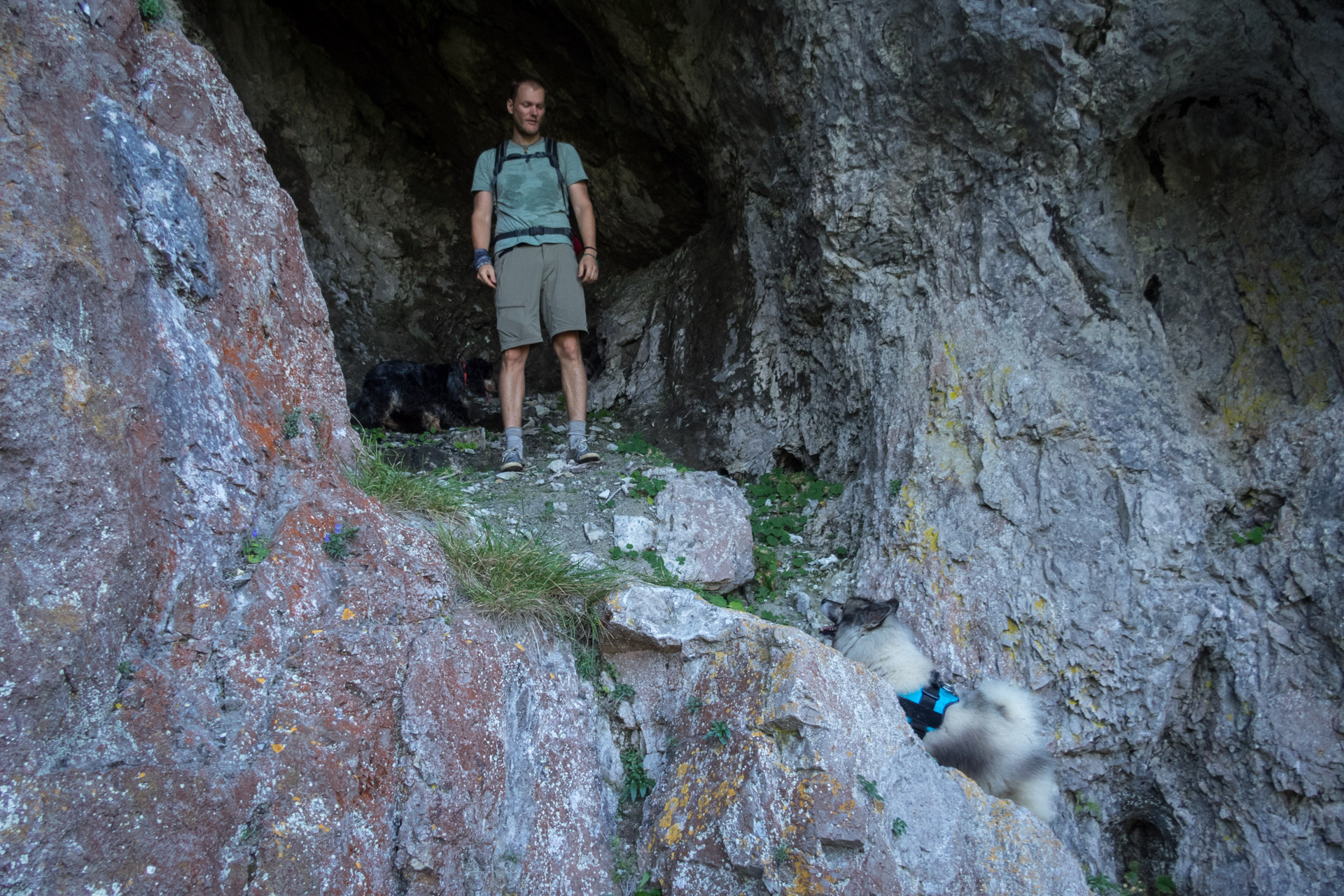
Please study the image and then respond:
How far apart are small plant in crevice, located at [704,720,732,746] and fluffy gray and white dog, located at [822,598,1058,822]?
0.88m

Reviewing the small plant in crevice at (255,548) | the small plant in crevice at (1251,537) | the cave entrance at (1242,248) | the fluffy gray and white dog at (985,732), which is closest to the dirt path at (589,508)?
the fluffy gray and white dog at (985,732)

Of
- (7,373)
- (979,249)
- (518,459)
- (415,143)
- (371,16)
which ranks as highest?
(371,16)

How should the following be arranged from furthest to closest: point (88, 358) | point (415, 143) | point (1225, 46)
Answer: point (415, 143) < point (1225, 46) < point (88, 358)

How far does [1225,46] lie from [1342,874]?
145 inches

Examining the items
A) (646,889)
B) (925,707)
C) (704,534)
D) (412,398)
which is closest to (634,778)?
(646,889)

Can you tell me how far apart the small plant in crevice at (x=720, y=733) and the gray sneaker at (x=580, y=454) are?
2.14m

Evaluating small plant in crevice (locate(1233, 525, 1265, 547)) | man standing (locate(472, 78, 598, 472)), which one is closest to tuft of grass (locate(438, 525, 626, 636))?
man standing (locate(472, 78, 598, 472))

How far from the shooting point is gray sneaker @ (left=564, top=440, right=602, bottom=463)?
4793 mm

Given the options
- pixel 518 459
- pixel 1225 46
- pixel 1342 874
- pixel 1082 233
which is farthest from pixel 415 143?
pixel 1342 874

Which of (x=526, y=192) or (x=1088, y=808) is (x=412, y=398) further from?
(x=1088, y=808)

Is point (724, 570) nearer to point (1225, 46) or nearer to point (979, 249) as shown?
point (979, 249)

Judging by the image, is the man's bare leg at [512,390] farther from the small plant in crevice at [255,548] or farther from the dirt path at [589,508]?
the small plant in crevice at [255,548]

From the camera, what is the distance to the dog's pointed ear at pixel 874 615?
3.72 m

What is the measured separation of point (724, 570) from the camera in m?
4.23
